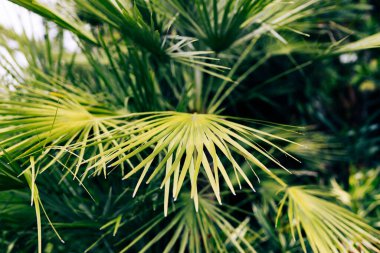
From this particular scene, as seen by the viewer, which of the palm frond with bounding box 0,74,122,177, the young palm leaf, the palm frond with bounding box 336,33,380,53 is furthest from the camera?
the palm frond with bounding box 336,33,380,53

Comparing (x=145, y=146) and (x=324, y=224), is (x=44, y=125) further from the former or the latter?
(x=324, y=224)

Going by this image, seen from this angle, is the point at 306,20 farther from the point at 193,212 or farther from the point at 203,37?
the point at 193,212

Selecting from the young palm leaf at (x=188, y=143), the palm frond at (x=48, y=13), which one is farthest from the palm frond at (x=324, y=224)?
the palm frond at (x=48, y=13)

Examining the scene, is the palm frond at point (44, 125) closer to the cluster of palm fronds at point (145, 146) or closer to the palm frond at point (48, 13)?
the cluster of palm fronds at point (145, 146)

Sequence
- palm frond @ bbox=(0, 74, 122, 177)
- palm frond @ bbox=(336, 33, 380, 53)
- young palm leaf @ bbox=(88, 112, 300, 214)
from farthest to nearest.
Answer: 1. palm frond @ bbox=(336, 33, 380, 53)
2. palm frond @ bbox=(0, 74, 122, 177)
3. young palm leaf @ bbox=(88, 112, 300, 214)

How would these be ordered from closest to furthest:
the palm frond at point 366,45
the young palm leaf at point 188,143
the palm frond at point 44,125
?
the young palm leaf at point 188,143 < the palm frond at point 44,125 < the palm frond at point 366,45

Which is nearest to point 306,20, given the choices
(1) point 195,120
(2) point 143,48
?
(2) point 143,48

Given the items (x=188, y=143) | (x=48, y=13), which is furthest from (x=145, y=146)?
(x=48, y=13)

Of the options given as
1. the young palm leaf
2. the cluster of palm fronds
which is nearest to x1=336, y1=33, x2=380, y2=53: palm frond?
the cluster of palm fronds

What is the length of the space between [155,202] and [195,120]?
1.02 ft

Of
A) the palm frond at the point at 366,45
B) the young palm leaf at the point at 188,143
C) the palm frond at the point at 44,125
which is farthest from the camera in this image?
the palm frond at the point at 366,45

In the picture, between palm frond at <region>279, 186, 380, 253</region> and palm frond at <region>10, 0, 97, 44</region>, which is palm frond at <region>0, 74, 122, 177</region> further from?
palm frond at <region>279, 186, 380, 253</region>

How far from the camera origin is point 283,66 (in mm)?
1627

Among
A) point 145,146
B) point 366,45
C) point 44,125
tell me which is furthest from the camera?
point 366,45
